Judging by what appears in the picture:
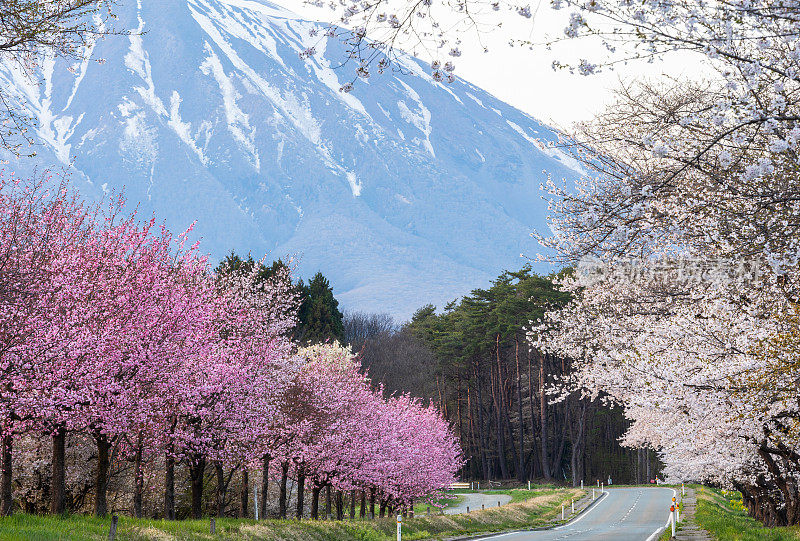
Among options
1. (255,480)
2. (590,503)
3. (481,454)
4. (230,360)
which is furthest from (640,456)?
(230,360)

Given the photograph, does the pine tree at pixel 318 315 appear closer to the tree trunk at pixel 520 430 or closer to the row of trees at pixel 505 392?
the row of trees at pixel 505 392

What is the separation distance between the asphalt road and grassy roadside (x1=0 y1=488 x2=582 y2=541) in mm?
2234

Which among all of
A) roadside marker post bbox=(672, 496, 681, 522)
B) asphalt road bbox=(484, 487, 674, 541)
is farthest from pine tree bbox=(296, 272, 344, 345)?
roadside marker post bbox=(672, 496, 681, 522)

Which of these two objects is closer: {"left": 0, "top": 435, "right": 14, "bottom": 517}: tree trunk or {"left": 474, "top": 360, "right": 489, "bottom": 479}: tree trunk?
{"left": 0, "top": 435, "right": 14, "bottom": 517}: tree trunk

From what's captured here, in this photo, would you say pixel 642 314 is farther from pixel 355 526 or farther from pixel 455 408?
pixel 455 408

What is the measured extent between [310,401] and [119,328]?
1243 centimetres

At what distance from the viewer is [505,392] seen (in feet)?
264

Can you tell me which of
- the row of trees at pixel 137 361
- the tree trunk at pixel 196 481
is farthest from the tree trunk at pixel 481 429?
the tree trunk at pixel 196 481

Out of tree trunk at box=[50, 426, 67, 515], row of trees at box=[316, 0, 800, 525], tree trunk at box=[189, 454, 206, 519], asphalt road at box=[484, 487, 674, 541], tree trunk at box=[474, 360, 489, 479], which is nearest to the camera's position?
row of trees at box=[316, 0, 800, 525]

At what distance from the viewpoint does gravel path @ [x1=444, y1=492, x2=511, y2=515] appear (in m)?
55.0

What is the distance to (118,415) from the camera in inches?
728

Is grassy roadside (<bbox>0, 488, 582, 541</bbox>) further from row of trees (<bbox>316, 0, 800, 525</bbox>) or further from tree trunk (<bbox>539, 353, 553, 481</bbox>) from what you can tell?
tree trunk (<bbox>539, 353, 553, 481</bbox>)

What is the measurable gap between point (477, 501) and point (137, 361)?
47.6 meters

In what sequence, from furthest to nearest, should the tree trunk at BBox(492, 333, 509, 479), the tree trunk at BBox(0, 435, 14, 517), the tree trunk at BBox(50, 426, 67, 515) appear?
the tree trunk at BBox(492, 333, 509, 479) → the tree trunk at BBox(50, 426, 67, 515) → the tree trunk at BBox(0, 435, 14, 517)
